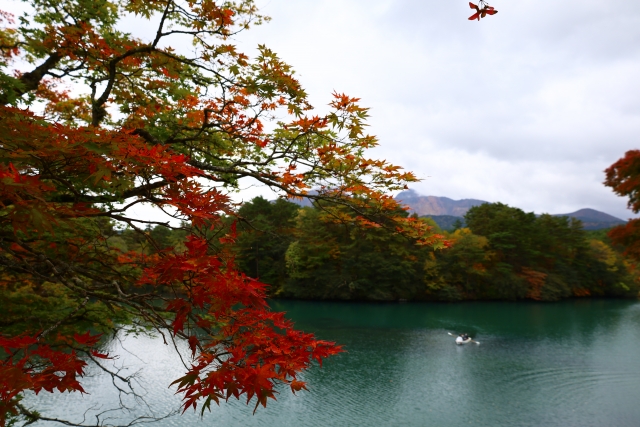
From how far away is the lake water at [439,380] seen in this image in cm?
794

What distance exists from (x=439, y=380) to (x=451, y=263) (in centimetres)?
1831

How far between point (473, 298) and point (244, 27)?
90.4ft

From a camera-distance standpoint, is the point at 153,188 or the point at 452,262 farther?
the point at 452,262

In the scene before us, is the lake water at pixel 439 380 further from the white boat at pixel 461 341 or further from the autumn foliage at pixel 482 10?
the autumn foliage at pixel 482 10

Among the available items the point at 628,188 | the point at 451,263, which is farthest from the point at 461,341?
the point at 451,263

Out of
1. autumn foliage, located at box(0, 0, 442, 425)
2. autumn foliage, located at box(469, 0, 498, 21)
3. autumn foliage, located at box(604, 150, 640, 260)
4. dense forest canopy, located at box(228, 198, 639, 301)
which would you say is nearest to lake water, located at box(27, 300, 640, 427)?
autumn foliage, located at box(0, 0, 442, 425)

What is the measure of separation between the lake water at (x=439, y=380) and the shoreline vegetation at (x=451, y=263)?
684 centimetres

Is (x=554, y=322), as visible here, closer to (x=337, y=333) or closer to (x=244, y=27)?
(x=337, y=333)

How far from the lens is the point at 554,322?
1944 centimetres

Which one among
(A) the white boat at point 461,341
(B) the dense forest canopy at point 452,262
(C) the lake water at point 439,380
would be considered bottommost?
(C) the lake water at point 439,380

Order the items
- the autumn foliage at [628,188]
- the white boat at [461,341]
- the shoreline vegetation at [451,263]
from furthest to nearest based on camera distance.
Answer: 1. the shoreline vegetation at [451,263]
2. the white boat at [461,341]
3. the autumn foliage at [628,188]

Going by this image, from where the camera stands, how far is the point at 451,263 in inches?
1088

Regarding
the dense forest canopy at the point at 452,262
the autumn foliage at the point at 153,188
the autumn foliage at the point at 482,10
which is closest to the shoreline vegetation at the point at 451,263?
the dense forest canopy at the point at 452,262

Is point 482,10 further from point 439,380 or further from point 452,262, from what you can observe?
point 452,262
